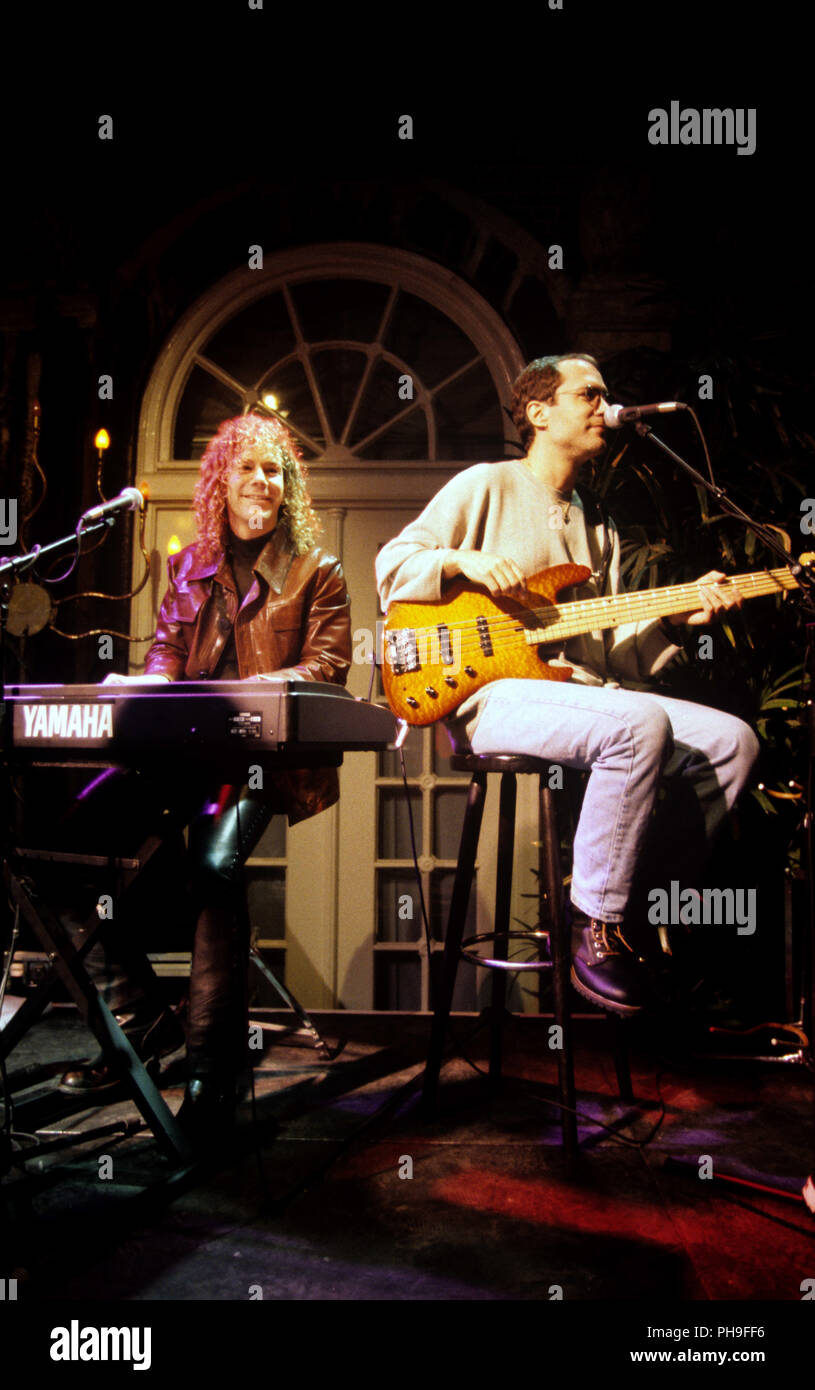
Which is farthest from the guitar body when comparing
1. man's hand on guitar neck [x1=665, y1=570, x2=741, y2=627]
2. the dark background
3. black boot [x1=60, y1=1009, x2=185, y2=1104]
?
the dark background

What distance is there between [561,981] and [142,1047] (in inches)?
49.1

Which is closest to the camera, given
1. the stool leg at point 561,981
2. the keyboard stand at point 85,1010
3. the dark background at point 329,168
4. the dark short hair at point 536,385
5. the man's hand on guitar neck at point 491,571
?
the keyboard stand at point 85,1010

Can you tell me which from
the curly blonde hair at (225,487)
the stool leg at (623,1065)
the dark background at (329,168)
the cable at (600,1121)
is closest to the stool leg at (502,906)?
the cable at (600,1121)

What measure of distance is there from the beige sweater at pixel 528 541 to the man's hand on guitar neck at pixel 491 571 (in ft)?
0.39

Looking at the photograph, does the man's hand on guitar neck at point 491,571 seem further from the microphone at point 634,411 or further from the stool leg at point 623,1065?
the stool leg at point 623,1065

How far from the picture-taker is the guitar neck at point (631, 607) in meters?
2.18

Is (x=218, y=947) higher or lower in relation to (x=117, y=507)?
lower

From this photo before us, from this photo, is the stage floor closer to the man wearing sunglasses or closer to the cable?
the cable

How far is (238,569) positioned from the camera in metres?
2.75

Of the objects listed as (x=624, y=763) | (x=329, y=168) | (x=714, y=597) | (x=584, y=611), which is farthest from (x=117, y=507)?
(x=329, y=168)

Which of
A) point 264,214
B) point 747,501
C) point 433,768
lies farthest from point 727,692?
point 264,214

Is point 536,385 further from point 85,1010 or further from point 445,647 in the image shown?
point 85,1010

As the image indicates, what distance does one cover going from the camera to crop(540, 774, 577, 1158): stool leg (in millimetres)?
1870
